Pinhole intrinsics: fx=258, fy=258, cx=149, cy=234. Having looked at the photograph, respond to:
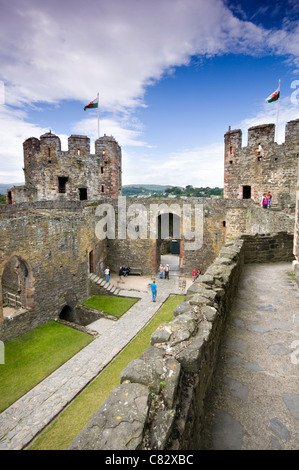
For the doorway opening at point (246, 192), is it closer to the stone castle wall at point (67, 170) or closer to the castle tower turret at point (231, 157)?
the castle tower turret at point (231, 157)

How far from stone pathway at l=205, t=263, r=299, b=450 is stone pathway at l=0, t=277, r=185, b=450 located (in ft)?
17.0

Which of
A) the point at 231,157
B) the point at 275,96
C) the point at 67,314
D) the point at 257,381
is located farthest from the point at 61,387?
the point at 275,96

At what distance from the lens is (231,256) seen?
18.4 feet

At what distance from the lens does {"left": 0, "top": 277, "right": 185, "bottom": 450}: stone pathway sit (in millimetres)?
5871

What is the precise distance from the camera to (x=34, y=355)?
28.1ft

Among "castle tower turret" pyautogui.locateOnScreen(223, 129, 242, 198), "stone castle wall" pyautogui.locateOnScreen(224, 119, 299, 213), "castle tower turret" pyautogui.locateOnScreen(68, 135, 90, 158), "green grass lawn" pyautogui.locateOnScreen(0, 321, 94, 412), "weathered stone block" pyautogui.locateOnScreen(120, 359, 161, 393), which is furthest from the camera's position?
"castle tower turret" pyautogui.locateOnScreen(68, 135, 90, 158)

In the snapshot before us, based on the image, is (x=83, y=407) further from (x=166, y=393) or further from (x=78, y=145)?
(x=78, y=145)

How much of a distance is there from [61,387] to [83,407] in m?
1.02

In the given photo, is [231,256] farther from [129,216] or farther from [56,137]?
[56,137]

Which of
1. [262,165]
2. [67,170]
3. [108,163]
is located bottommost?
[262,165]

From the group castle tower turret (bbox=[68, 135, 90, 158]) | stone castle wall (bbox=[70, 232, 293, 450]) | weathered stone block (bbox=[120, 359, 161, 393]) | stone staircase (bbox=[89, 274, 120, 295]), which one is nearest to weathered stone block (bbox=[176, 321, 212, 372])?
stone castle wall (bbox=[70, 232, 293, 450])

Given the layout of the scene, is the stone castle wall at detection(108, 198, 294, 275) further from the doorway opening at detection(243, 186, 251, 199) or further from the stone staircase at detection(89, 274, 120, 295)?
the doorway opening at detection(243, 186, 251, 199)

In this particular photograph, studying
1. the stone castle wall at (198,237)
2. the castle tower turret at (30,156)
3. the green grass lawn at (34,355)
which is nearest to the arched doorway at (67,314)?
the green grass lawn at (34,355)
